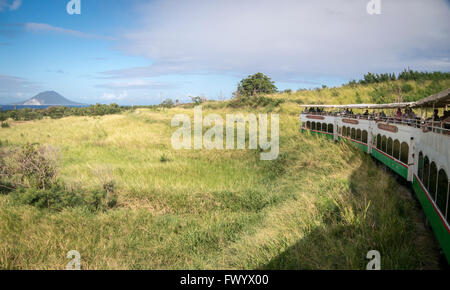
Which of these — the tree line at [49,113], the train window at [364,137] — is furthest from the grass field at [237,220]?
the tree line at [49,113]

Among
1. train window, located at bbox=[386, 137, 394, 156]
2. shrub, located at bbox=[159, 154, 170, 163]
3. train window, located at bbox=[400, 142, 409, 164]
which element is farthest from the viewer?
shrub, located at bbox=[159, 154, 170, 163]

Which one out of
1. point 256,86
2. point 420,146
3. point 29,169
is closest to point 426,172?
point 420,146

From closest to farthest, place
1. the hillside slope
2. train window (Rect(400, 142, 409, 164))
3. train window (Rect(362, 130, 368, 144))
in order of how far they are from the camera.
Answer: train window (Rect(400, 142, 409, 164)) → train window (Rect(362, 130, 368, 144)) → the hillside slope

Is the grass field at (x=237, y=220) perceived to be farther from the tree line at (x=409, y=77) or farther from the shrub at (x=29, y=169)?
the tree line at (x=409, y=77)

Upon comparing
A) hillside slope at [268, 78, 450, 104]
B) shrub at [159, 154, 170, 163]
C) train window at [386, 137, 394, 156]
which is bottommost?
shrub at [159, 154, 170, 163]

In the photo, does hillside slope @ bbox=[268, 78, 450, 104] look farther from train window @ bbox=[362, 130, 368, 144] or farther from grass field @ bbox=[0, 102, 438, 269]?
grass field @ bbox=[0, 102, 438, 269]

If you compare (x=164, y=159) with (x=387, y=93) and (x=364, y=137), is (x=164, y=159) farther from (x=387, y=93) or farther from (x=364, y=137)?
(x=387, y=93)

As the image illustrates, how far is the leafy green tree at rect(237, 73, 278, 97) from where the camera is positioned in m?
69.6

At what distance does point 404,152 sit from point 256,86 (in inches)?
2456

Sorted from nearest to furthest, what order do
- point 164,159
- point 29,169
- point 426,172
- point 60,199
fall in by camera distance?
point 426,172 < point 60,199 < point 29,169 < point 164,159

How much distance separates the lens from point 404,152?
9359 millimetres

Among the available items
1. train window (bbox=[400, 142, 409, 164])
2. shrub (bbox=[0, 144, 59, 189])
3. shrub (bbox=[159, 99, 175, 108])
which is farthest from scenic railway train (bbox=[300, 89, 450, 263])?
shrub (bbox=[159, 99, 175, 108])
